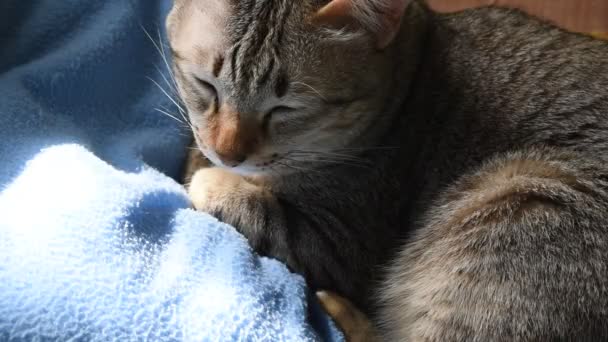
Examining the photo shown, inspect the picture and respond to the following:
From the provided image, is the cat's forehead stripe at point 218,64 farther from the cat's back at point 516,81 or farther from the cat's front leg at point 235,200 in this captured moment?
the cat's back at point 516,81

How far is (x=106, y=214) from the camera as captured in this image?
112 centimetres

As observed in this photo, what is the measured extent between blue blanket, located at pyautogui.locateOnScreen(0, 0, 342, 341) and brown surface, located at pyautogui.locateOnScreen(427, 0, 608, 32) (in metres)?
1.16

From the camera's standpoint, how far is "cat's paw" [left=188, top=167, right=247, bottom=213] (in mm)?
1335

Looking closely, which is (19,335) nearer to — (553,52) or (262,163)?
(262,163)

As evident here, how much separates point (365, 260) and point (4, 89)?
2.68 ft

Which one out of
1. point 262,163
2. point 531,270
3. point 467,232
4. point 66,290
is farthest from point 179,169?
point 531,270

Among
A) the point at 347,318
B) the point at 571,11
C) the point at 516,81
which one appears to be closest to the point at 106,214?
the point at 347,318

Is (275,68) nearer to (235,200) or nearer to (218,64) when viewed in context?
(218,64)

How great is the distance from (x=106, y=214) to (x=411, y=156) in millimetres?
648

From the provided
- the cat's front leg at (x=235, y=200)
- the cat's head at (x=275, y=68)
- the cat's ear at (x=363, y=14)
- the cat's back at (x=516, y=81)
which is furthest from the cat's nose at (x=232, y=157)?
the cat's back at (x=516, y=81)

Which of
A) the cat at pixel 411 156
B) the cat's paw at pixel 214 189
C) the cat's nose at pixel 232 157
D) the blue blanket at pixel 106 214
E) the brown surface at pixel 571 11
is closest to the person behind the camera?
the blue blanket at pixel 106 214

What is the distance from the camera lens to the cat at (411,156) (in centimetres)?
111

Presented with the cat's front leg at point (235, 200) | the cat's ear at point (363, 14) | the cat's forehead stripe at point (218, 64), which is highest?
the cat's ear at point (363, 14)

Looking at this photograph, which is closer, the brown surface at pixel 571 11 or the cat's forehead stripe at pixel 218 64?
the cat's forehead stripe at pixel 218 64
